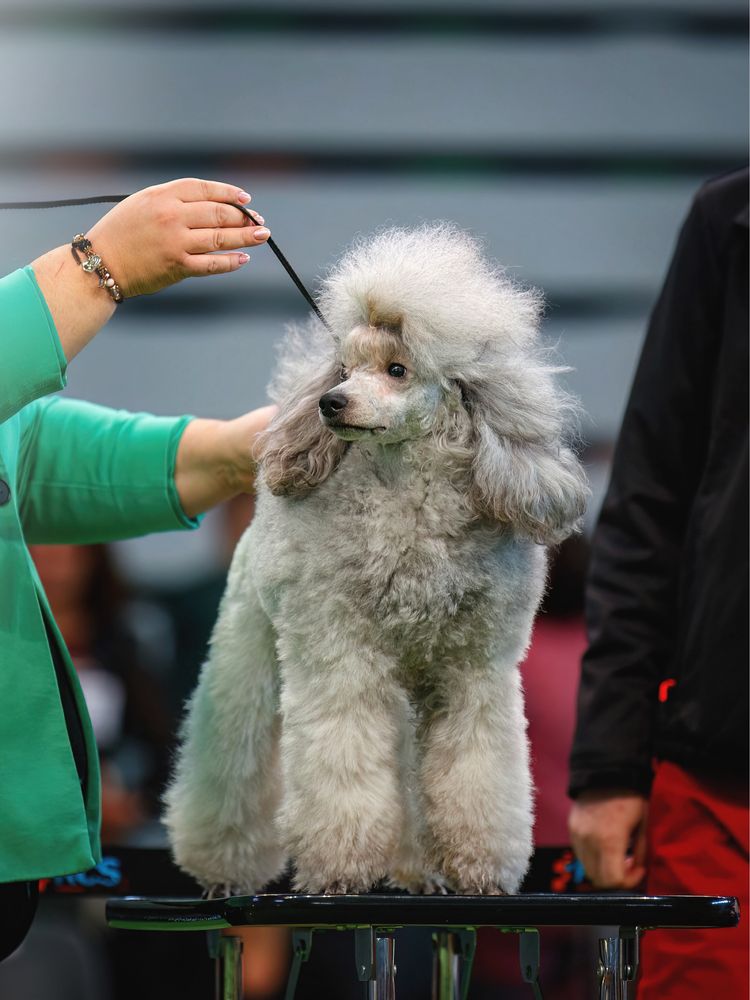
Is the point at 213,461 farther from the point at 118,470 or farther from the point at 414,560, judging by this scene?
the point at 414,560

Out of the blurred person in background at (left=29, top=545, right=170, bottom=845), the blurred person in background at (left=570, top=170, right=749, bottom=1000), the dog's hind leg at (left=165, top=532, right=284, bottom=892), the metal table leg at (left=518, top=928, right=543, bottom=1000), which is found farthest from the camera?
the blurred person in background at (left=29, top=545, right=170, bottom=845)

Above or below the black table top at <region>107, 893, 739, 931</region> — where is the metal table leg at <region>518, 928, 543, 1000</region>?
below

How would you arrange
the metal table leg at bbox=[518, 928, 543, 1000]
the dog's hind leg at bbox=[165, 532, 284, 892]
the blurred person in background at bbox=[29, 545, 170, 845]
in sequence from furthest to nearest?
the blurred person in background at bbox=[29, 545, 170, 845]
the dog's hind leg at bbox=[165, 532, 284, 892]
the metal table leg at bbox=[518, 928, 543, 1000]

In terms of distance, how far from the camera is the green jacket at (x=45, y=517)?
0.87 meters

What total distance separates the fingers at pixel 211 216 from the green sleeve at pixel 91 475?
29 centimetres

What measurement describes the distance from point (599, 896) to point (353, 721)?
0.24 m

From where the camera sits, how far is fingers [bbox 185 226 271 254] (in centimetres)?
90

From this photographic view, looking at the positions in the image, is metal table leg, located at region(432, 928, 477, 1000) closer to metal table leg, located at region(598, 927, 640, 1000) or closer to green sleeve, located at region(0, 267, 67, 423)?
metal table leg, located at region(598, 927, 640, 1000)

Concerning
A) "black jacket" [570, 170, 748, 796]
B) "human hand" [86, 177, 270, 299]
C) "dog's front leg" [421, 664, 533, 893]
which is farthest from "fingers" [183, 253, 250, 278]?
"black jacket" [570, 170, 748, 796]

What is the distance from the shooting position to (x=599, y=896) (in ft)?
2.89

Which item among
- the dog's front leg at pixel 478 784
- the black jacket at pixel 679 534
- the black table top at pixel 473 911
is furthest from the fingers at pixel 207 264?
the black jacket at pixel 679 534

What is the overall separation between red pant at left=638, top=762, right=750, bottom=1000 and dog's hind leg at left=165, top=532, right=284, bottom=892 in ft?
1.49

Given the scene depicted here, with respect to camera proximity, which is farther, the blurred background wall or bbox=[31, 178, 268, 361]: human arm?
the blurred background wall

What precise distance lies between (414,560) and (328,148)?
630 mm
